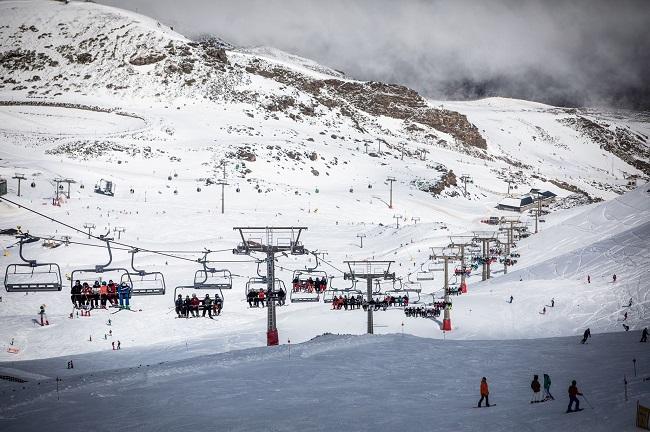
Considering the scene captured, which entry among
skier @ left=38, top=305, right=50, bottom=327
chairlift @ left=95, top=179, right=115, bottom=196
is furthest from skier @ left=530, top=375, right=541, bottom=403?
chairlift @ left=95, top=179, right=115, bottom=196

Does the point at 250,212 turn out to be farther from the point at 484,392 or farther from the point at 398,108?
the point at 398,108

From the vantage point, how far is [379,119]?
177125 mm

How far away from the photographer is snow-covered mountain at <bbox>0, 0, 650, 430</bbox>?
98.2 feet

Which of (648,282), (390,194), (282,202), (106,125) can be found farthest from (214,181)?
(648,282)

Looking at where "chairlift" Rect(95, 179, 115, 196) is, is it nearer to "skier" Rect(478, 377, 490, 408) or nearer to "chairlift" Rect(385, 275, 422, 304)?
"chairlift" Rect(385, 275, 422, 304)

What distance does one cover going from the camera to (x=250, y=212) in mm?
71625

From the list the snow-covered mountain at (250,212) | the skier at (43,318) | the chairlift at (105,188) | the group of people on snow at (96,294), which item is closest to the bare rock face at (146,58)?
the snow-covered mountain at (250,212)

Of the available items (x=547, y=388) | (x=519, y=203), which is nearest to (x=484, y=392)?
(x=547, y=388)

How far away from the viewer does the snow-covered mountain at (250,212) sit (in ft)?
98.2

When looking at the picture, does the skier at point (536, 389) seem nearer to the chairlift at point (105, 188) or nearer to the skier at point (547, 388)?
the skier at point (547, 388)

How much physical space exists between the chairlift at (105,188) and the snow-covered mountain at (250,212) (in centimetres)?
131

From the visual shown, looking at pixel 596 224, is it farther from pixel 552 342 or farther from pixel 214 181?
pixel 214 181

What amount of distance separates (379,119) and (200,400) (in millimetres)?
162018

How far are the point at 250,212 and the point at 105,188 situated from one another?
17.7 meters
